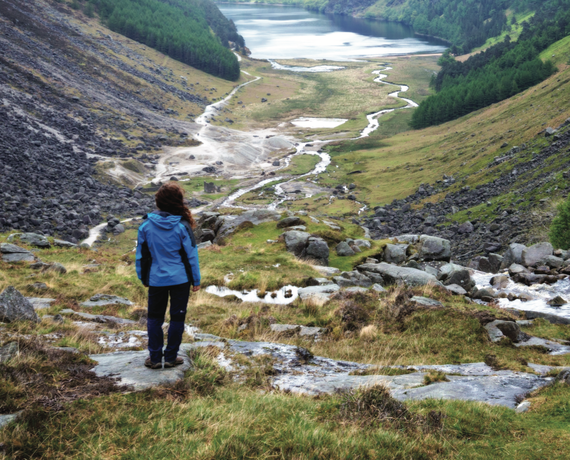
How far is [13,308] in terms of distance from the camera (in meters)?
10.0

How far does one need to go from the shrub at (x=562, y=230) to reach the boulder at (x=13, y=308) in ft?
98.9

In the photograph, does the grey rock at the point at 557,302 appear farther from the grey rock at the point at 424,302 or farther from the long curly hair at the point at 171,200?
the long curly hair at the point at 171,200

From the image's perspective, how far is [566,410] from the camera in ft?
21.1

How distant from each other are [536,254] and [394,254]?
833 cm

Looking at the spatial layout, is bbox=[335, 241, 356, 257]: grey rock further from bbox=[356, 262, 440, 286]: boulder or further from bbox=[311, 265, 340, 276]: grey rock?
bbox=[356, 262, 440, 286]: boulder

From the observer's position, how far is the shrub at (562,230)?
1106 inches

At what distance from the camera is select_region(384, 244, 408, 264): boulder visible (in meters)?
28.8

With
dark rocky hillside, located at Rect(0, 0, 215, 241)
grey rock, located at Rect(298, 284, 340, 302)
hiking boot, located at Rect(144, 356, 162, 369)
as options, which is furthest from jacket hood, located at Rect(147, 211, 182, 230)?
dark rocky hillside, located at Rect(0, 0, 215, 241)

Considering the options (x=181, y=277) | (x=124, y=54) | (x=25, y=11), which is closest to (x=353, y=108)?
(x=124, y=54)

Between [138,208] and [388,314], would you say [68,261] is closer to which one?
[388,314]

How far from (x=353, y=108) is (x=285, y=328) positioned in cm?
15470

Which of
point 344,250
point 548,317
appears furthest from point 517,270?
point 344,250

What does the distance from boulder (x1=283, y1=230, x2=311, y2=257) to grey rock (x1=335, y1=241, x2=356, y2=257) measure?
2.18m

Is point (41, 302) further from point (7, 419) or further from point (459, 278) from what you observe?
point (459, 278)
